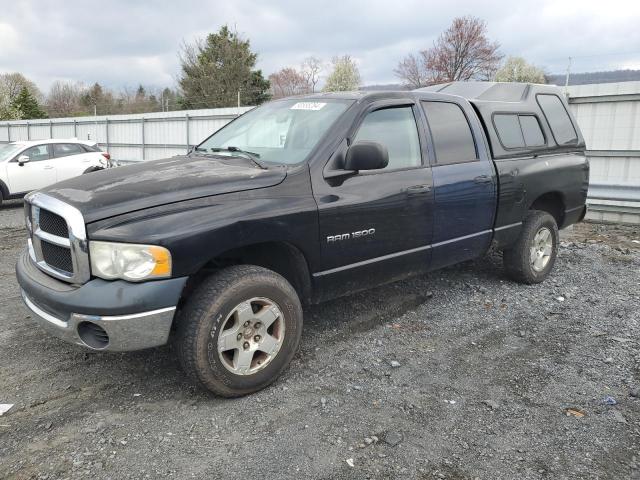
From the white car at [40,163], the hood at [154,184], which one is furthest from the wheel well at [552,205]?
the white car at [40,163]

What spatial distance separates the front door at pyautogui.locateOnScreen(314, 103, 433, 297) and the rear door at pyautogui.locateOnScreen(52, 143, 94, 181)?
34.3ft

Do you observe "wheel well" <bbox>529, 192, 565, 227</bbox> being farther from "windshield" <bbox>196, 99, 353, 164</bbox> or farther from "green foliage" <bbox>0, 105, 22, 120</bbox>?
"green foliage" <bbox>0, 105, 22, 120</bbox>

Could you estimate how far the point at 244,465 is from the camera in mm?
2584

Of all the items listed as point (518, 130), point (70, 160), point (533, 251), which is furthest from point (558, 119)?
point (70, 160)

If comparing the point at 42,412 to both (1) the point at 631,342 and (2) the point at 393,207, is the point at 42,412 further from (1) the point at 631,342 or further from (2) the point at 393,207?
(1) the point at 631,342

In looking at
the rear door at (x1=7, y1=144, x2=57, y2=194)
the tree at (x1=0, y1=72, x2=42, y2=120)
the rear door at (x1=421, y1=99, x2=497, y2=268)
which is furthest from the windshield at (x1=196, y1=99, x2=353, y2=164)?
the tree at (x1=0, y1=72, x2=42, y2=120)

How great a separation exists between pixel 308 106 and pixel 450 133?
50.4 inches

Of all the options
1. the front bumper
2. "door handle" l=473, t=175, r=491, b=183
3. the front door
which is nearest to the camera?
the front bumper

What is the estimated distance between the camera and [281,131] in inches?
157

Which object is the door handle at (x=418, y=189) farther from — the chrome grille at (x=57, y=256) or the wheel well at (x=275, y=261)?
the chrome grille at (x=57, y=256)

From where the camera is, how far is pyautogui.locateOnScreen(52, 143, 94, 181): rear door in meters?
12.4

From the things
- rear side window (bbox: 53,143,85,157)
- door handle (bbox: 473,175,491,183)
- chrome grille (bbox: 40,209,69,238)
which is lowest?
chrome grille (bbox: 40,209,69,238)

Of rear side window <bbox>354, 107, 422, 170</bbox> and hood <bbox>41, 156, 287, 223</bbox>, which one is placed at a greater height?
rear side window <bbox>354, 107, 422, 170</bbox>

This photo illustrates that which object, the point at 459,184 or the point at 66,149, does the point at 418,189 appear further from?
the point at 66,149
